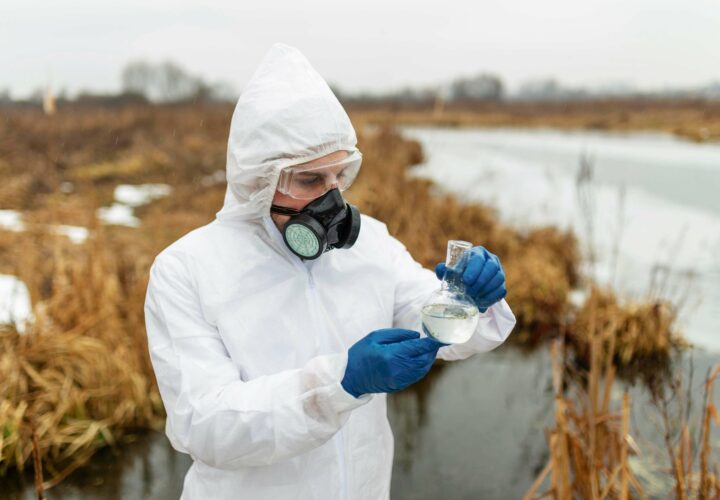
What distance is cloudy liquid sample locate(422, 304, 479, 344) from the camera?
1.07m

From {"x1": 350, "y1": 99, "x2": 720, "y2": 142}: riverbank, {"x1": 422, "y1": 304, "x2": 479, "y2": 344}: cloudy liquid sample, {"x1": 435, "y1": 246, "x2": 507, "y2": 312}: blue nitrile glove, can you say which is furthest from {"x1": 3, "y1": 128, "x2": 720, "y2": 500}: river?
{"x1": 350, "y1": 99, "x2": 720, "y2": 142}: riverbank

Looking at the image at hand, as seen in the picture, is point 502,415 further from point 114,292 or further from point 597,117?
point 597,117

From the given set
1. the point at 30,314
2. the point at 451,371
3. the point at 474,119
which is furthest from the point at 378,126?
the point at 474,119

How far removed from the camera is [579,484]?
229 centimetres

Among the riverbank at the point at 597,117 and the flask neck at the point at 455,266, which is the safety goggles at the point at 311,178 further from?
the riverbank at the point at 597,117

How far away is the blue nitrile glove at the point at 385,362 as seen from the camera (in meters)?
1.04

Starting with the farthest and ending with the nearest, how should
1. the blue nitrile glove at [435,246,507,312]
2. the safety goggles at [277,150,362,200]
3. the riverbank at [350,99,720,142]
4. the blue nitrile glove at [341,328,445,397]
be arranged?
the riverbank at [350,99,720,142], the safety goggles at [277,150,362,200], the blue nitrile glove at [435,246,507,312], the blue nitrile glove at [341,328,445,397]

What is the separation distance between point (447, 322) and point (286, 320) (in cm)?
40

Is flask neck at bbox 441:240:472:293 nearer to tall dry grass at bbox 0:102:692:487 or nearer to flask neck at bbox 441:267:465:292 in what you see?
flask neck at bbox 441:267:465:292

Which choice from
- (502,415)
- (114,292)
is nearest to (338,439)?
(502,415)

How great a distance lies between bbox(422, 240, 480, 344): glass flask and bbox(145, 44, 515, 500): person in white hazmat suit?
0.08 feet

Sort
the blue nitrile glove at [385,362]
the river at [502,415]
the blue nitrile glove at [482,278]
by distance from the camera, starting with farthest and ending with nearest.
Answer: the river at [502,415], the blue nitrile glove at [482,278], the blue nitrile glove at [385,362]

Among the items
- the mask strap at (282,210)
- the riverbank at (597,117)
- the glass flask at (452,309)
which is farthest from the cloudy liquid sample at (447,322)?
the riverbank at (597,117)

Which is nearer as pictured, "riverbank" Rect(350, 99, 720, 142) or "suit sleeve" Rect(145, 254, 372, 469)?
"suit sleeve" Rect(145, 254, 372, 469)
